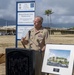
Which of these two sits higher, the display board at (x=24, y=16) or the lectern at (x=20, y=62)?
the display board at (x=24, y=16)

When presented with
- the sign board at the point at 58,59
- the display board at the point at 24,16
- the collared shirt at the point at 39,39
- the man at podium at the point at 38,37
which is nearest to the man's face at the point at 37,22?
the man at podium at the point at 38,37

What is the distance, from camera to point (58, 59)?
6.47 m

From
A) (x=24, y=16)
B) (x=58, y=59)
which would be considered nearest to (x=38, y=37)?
(x=58, y=59)

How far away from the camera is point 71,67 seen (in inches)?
245

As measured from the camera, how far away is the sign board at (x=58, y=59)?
6.28 metres

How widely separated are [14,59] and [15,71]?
23cm

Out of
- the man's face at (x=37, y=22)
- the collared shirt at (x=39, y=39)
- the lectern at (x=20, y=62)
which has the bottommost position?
the lectern at (x=20, y=62)

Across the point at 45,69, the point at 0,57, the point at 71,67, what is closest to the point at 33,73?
the point at 45,69

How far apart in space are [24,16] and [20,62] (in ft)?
12.9

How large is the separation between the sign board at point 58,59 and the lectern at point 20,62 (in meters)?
0.33

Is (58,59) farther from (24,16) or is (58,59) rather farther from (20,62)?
(24,16)

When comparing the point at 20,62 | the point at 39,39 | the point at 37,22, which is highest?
the point at 37,22

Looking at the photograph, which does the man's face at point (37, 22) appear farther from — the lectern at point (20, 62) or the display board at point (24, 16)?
the display board at point (24, 16)

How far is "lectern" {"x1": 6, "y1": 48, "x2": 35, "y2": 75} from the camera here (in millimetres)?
6391
